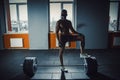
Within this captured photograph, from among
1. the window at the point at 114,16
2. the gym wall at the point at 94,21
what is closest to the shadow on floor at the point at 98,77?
the gym wall at the point at 94,21

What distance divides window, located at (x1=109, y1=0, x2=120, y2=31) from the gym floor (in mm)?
1036

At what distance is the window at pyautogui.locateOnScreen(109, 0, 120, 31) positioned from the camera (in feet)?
23.2

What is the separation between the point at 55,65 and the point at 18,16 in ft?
9.98

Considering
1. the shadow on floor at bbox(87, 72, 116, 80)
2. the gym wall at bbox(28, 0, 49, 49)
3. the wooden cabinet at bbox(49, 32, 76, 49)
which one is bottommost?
the shadow on floor at bbox(87, 72, 116, 80)

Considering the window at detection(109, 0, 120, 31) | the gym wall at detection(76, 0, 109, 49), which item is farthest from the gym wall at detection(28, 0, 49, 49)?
the window at detection(109, 0, 120, 31)

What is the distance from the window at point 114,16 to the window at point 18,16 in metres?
3.53

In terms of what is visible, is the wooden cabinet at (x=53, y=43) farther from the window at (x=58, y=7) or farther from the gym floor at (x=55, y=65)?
the window at (x=58, y=7)

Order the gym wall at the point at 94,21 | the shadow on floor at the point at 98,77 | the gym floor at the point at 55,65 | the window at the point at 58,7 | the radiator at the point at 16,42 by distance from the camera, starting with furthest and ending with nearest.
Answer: the radiator at the point at 16,42
the window at the point at 58,7
the gym wall at the point at 94,21
the gym floor at the point at 55,65
the shadow on floor at the point at 98,77

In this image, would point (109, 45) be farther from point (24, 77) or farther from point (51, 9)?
point (24, 77)

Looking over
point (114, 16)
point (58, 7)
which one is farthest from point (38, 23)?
point (114, 16)

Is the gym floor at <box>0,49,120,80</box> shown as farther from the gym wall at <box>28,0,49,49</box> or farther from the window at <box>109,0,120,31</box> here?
the window at <box>109,0,120,31</box>

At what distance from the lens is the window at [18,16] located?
706 centimetres

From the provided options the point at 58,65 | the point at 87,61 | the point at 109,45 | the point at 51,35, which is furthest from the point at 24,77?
the point at 109,45

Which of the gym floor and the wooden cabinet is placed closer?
the gym floor
